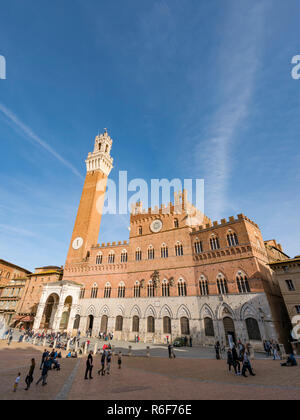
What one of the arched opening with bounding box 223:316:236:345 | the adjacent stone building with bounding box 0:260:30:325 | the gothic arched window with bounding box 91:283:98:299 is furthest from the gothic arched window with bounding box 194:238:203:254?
the adjacent stone building with bounding box 0:260:30:325

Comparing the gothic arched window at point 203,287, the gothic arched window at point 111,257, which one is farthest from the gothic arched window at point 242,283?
the gothic arched window at point 111,257

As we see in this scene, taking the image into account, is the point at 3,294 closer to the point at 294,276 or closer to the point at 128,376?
the point at 128,376

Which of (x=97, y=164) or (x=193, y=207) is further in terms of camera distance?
(x=97, y=164)

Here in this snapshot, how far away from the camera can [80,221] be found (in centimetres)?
4388

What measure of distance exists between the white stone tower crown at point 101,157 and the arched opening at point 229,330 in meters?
39.5

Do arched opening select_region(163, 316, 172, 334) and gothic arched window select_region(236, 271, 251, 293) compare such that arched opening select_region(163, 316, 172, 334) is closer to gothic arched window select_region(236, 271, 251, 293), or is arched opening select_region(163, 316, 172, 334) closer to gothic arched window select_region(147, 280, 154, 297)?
gothic arched window select_region(147, 280, 154, 297)

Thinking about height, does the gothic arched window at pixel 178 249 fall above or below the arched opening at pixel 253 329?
above

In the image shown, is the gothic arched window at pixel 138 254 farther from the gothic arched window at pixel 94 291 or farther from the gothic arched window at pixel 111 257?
the gothic arched window at pixel 94 291

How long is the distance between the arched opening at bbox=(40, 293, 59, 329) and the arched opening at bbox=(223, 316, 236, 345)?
94.4ft

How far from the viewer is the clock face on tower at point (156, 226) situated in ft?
116

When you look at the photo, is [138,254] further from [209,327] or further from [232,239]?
[232,239]

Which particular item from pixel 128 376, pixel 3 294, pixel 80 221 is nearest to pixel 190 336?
pixel 128 376

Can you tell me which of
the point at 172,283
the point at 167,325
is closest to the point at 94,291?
the point at 167,325
